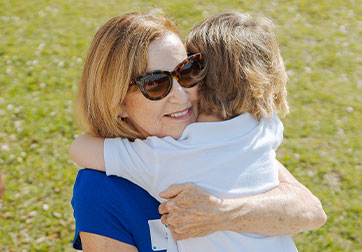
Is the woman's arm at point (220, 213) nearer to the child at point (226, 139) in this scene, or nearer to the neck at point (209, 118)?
the child at point (226, 139)

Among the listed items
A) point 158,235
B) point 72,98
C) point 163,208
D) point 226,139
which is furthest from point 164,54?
point 72,98

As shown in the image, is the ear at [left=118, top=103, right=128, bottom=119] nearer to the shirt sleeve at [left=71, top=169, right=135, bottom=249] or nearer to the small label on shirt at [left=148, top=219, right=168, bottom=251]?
the shirt sleeve at [left=71, top=169, right=135, bottom=249]

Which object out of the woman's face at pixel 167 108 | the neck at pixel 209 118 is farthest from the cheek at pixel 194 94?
the neck at pixel 209 118

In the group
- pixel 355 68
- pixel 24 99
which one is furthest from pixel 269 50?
pixel 355 68

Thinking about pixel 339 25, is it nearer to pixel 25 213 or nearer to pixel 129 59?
pixel 25 213

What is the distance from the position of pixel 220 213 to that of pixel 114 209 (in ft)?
1.64

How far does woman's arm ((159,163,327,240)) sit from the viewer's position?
83.7 inches

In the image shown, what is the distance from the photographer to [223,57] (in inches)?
94.8

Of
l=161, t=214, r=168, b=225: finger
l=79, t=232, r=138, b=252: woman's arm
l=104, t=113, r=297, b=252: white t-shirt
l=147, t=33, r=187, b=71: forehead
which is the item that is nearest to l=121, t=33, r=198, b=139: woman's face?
l=147, t=33, r=187, b=71: forehead

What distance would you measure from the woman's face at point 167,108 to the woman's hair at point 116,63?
0.05 m

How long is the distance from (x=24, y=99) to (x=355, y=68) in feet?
15.6

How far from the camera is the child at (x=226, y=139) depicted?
2.19 meters

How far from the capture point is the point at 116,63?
2201 mm

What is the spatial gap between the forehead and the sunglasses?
3 cm
